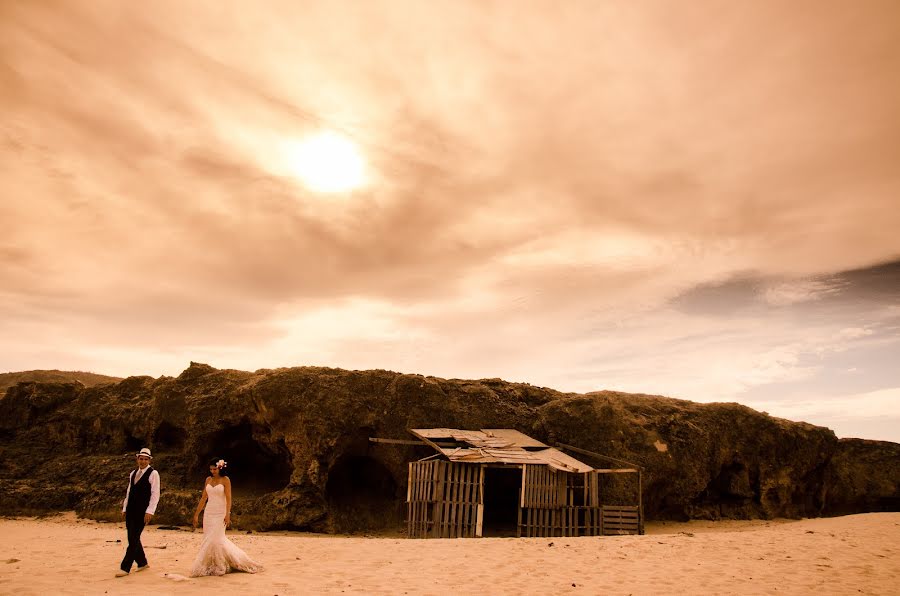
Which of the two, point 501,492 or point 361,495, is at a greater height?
point 501,492

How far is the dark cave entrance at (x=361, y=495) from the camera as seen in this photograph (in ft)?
71.1

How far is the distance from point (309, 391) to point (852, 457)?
25110 millimetres

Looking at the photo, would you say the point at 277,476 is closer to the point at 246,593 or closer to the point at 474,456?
the point at 474,456

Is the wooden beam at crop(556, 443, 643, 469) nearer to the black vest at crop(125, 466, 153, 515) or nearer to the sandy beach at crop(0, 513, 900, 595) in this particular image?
the sandy beach at crop(0, 513, 900, 595)

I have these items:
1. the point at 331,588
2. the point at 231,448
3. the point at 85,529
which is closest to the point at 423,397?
the point at 231,448

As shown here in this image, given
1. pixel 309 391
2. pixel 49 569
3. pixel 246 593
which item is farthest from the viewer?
pixel 309 391

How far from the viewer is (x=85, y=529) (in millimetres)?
18547

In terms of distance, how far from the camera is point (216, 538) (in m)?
9.58

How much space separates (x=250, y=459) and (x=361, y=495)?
5709 mm

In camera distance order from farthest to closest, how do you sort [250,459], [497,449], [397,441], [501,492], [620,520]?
[250,459] → [501,492] → [397,441] → [497,449] → [620,520]

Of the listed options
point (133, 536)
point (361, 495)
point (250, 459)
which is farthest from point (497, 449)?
point (133, 536)

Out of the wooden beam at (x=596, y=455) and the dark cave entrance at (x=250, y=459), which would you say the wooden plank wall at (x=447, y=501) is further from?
the dark cave entrance at (x=250, y=459)

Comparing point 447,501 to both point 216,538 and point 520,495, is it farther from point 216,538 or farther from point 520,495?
point 216,538

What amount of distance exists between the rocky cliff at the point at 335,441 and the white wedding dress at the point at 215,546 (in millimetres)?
10877
